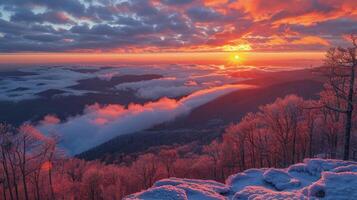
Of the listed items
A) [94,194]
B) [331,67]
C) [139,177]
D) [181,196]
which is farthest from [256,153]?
[181,196]

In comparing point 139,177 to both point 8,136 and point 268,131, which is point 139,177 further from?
point 8,136

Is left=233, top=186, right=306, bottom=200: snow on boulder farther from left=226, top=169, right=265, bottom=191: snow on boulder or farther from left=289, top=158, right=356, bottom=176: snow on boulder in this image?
left=289, top=158, right=356, bottom=176: snow on boulder

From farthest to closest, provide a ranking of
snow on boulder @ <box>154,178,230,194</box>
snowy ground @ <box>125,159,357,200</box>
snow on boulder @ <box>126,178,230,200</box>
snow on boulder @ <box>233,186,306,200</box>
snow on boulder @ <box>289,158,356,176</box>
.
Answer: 1. snow on boulder @ <box>289,158,356,176</box>
2. snow on boulder @ <box>154,178,230,194</box>
3. snow on boulder @ <box>126,178,230,200</box>
4. snowy ground @ <box>125,159,357,200</box>
5. snow on boulder @ <box>233,186,306,200</box>

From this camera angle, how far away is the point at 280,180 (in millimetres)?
24859

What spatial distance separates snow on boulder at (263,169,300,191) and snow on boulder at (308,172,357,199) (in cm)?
323

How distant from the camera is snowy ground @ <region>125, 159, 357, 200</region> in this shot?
19.6 metres

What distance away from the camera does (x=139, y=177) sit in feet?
274

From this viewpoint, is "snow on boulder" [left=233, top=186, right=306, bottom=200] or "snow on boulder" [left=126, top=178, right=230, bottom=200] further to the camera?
"snow on boulder" [left=126, top=178, right=230, bottom=200]

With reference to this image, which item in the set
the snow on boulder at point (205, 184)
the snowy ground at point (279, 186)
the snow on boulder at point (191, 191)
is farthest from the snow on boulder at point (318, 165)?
the snow on boulder at point (191, 191)

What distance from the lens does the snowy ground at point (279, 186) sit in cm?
1962

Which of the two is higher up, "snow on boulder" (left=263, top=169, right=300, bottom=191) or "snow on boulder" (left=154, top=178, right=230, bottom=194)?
"snow on boulder" (left=263, top=169, right=300, bottom=191)

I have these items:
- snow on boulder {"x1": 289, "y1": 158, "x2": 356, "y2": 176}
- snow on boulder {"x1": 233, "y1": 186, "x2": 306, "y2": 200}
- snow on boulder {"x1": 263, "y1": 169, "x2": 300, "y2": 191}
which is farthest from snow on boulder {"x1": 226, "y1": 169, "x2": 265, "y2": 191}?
snow on boulder {"x1": 233, "y1": 186, "x2": 306, "y2": 200}

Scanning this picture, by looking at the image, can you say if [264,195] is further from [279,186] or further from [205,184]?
[205,184]

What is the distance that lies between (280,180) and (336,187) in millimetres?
5522
